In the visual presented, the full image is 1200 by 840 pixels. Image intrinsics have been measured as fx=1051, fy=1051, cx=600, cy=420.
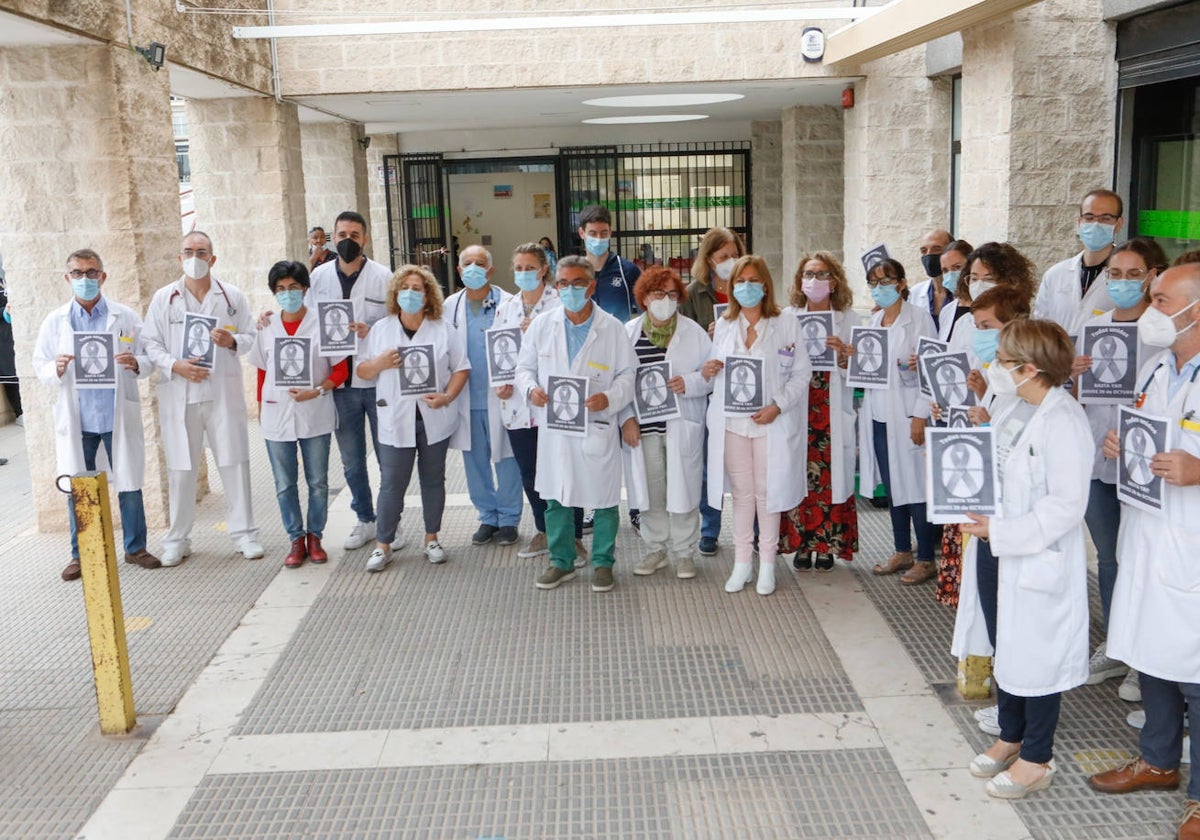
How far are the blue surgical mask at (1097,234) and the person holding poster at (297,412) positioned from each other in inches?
161

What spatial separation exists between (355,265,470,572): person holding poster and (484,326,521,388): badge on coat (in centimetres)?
19

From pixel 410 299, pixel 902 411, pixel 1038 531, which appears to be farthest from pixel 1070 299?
pixel 410 299

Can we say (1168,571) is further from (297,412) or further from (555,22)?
(555,22)

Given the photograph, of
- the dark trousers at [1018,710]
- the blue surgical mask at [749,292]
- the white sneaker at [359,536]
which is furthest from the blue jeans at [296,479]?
the dark trousers at [1018,710]

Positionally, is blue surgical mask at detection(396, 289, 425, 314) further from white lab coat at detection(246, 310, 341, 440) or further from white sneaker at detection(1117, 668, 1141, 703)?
white sneaker at detection(1117, 668, 1141, 703)

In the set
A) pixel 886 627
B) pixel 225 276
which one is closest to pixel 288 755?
pixel 886 627

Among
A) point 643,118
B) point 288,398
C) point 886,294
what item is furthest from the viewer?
point 643,118

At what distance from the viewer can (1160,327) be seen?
136 inches

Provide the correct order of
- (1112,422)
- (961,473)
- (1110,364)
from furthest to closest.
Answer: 1. (1112,422)
2. (1110,364)
3. (961,473)

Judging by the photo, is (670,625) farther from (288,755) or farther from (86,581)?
(86,581)

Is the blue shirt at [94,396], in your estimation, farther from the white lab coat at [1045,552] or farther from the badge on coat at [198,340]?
the white lab coat at [1045,552]

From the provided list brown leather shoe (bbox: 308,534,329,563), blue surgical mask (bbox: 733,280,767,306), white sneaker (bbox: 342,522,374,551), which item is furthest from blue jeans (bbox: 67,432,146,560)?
blue surgical mask (bbox: 733,280,767,306)

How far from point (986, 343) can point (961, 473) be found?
841 mm

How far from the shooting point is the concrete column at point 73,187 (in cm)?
656
